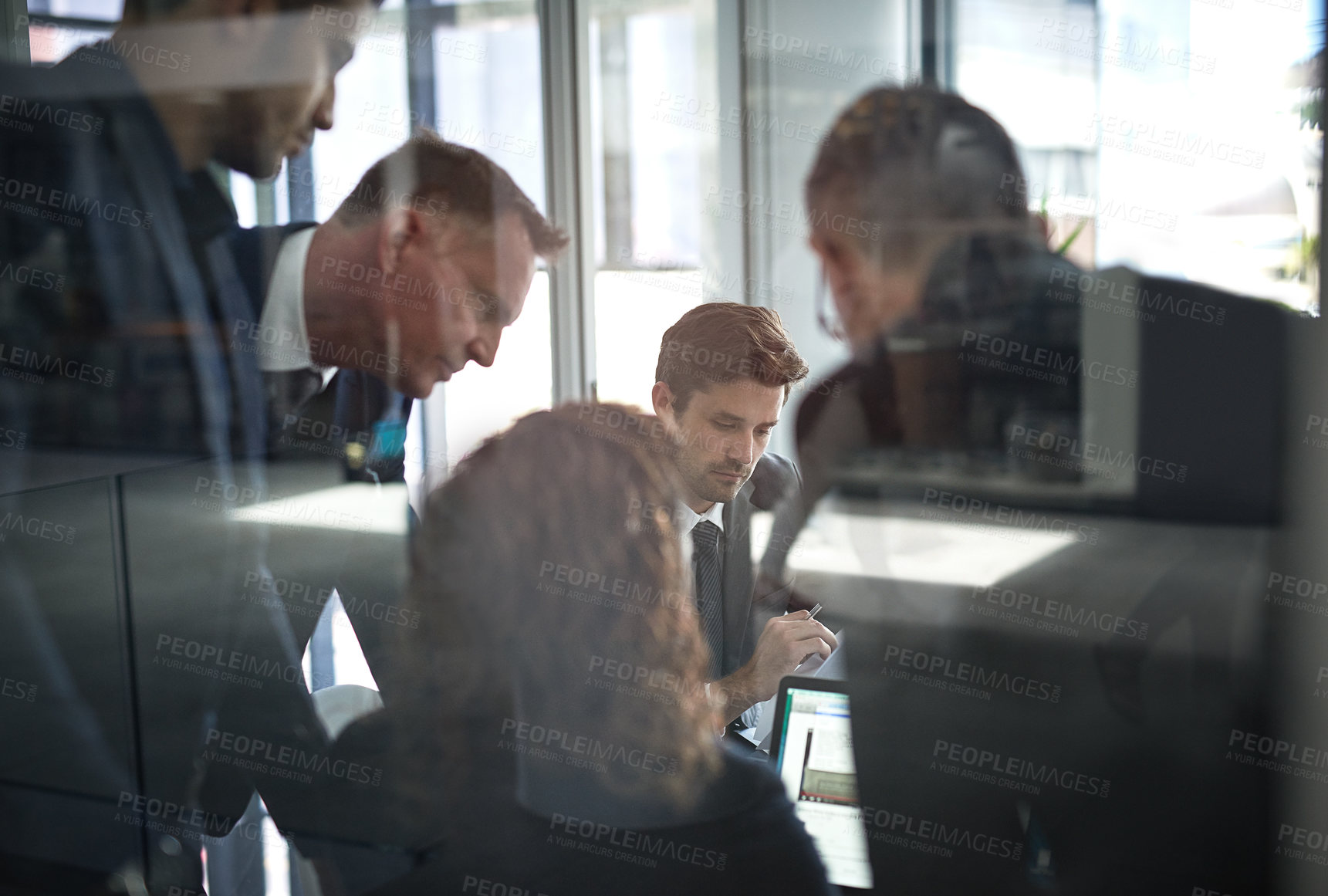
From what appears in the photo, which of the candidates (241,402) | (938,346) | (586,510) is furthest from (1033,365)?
(241,402)

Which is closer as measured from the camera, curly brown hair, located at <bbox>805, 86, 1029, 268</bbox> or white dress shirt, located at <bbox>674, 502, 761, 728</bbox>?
curly brown hair, located at <bbox>805, 86, 1029, 268</bbox>

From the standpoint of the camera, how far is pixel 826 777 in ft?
3.91

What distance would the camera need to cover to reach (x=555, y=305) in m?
1.29

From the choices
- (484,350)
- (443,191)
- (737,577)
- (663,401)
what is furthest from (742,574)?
(443,191)

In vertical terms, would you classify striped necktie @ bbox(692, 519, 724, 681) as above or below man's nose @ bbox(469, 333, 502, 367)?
below

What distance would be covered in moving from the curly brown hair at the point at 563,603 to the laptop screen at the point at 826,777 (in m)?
0.11

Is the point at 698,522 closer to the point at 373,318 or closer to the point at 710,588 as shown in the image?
the point at 710,588

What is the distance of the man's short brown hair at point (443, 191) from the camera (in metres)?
1.33

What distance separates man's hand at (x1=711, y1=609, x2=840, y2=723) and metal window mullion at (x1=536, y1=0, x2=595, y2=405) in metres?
0.41

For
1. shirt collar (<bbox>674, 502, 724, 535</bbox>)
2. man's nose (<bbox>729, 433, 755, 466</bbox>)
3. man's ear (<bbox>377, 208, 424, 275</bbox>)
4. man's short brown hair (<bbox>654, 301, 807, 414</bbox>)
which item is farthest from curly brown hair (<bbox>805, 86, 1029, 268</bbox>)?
man's ear (<bbox>377, 208, 424, 275</bbox>)

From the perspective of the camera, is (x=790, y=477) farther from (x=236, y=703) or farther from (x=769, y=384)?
(x=236, y=703)

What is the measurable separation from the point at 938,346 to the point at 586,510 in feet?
1.77

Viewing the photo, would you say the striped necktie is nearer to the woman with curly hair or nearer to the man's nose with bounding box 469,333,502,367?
the woman with curly hair

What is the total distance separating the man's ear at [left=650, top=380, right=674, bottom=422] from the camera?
3.92ft
